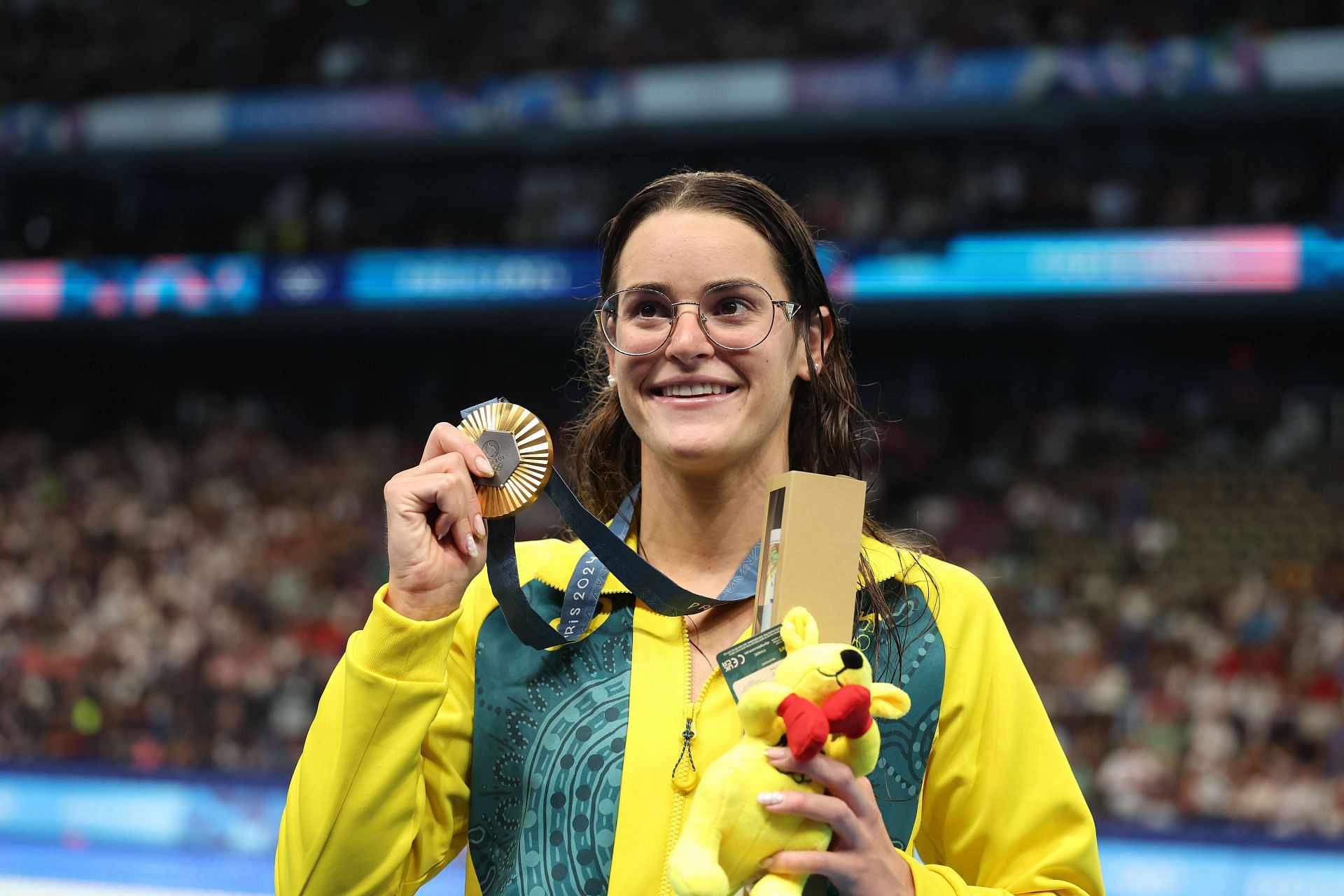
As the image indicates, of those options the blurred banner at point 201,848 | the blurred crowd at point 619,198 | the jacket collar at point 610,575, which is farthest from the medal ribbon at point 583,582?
the blurred crowd at point 619,198

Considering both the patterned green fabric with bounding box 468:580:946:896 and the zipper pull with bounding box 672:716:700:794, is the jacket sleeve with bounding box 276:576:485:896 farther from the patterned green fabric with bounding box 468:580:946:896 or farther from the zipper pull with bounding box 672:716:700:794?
the zipper pull with bounding box 672:716:700:794

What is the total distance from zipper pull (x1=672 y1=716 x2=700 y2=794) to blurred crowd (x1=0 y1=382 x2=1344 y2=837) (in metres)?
5.67

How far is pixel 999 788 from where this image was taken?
1421mm

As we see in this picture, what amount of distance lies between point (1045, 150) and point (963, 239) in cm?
257

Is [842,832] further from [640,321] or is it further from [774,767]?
[640,321]

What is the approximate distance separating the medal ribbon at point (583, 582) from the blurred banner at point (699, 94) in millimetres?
10850

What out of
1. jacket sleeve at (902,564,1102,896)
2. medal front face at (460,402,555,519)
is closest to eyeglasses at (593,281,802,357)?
medal front face at (460,402,555,519)

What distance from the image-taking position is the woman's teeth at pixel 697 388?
139cm

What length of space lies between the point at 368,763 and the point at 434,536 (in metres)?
0.22

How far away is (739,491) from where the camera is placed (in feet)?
4.91

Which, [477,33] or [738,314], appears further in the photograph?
[477,33]

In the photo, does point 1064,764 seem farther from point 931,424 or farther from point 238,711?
point 931,424

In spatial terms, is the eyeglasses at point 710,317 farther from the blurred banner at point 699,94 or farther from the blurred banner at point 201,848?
the blurred banner at point 699,94

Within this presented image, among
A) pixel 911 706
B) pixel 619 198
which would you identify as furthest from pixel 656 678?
pixel 619 198
